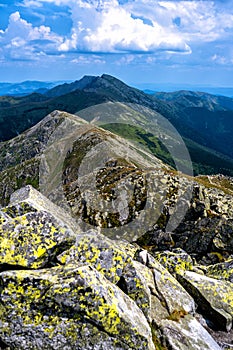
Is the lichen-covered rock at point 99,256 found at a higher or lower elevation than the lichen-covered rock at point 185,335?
higher

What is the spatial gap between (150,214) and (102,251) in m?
41.8

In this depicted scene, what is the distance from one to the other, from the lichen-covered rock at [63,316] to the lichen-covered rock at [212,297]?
7334 mm

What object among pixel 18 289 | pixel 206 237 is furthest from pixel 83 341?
pixel 206 237

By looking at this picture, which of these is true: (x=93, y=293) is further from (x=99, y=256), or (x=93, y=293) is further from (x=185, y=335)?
(x=185, y=335)

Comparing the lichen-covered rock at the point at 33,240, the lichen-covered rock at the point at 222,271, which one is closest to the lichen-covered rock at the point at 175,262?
the lichen-covered rock at the point at 222,271

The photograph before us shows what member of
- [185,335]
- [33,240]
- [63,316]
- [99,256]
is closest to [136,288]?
[99,256]

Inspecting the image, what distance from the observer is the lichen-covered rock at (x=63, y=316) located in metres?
12.8

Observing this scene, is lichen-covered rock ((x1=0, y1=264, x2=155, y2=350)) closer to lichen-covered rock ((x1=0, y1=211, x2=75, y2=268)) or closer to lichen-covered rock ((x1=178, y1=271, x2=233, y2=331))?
lichen-covered rock ((x1=0, y1=211, x2=75, y2=268))

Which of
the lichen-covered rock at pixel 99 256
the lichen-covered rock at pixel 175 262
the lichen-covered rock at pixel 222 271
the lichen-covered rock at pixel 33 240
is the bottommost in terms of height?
the lichen-covered rock at pixel 222 271

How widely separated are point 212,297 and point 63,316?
10862 millimetres

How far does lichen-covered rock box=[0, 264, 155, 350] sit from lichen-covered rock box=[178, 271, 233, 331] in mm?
7334

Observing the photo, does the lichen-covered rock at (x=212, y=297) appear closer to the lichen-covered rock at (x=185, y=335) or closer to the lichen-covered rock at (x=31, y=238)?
the lichen-covered rock at (x=185, y=335)

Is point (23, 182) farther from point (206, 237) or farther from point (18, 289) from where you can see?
point (18, 289)

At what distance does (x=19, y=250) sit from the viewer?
14.9 meters
